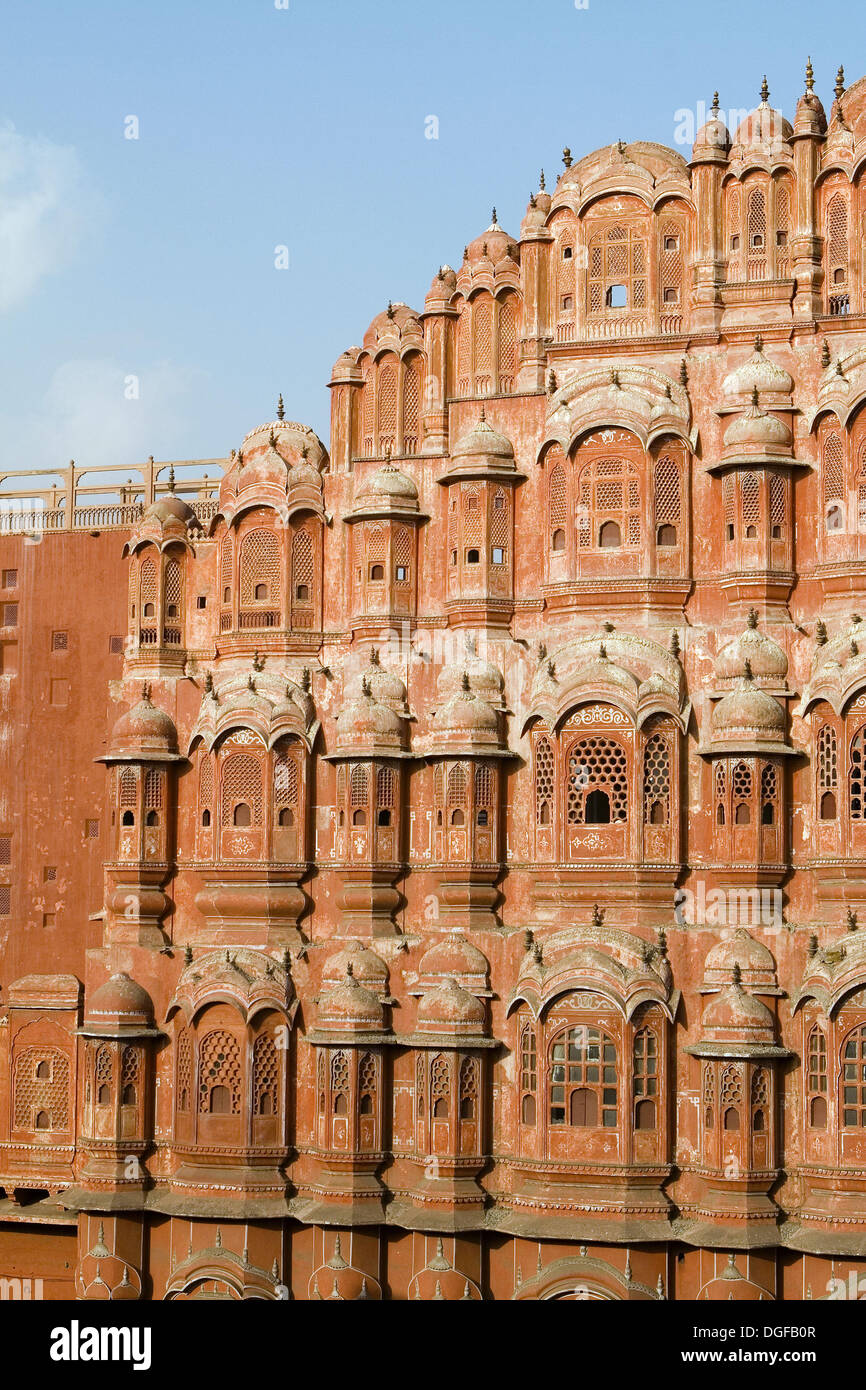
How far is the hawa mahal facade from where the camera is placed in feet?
123

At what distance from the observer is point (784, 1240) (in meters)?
36.4

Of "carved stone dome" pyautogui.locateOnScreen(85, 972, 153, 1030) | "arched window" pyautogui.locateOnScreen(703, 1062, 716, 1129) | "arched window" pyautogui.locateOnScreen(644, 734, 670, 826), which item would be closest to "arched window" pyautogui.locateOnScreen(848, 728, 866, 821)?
"arched window" pyautogui.locateOnScreen(644, 734, 670, 826)

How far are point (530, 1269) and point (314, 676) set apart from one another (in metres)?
11.6

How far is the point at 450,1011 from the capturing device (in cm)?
3828

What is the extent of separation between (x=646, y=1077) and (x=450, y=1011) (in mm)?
3488

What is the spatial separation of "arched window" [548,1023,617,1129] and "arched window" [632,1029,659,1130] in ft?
1.22

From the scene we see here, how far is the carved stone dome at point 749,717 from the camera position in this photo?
37.7 meters

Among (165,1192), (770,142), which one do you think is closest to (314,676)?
(165,1192)

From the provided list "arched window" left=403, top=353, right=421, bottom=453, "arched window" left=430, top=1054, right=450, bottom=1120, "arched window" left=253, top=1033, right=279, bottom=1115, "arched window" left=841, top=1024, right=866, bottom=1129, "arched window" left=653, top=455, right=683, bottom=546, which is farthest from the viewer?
"arched window" left=403, top=353, right=421, bottom=453

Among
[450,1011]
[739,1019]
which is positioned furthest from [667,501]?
[450,1011]

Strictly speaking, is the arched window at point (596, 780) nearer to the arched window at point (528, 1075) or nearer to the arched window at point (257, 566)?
the arched window at point (528, 1075)

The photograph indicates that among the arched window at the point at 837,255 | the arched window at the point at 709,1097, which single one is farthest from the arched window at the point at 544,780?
the arched window at the point at 837,255

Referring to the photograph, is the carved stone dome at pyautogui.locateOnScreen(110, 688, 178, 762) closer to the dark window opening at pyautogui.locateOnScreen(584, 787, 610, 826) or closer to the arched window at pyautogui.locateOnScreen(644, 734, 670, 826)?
the dark window opening at pyautogui.locateOnScreen(584, 787, 610, 826)

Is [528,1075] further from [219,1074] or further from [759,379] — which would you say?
[759,379]
